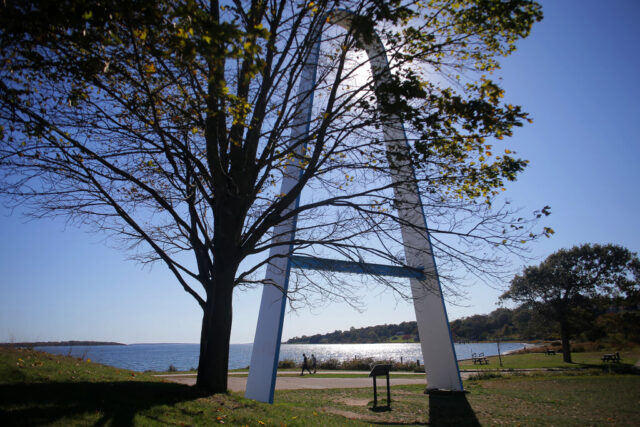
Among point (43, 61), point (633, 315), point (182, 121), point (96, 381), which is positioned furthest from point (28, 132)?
point (633, 315)

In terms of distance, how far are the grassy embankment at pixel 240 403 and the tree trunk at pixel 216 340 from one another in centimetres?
30

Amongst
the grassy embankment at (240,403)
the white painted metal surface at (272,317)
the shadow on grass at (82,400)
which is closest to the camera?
the shadow on grass at (82,400)

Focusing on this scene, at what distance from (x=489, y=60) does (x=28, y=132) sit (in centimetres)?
701

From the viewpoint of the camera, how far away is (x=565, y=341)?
24047mm

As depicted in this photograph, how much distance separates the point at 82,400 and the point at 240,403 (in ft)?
6.95

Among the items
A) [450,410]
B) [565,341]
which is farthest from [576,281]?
[450,410]

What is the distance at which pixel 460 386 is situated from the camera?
10.4 m

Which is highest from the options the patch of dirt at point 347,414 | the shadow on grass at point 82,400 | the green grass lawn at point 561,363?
the shadow on grass at point 82,400

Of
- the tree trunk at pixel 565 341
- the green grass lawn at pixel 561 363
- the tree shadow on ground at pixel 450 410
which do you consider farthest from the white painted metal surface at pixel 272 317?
the tree trunk at pixel 565 341

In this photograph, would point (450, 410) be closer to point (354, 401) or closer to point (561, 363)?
point (354, 401)

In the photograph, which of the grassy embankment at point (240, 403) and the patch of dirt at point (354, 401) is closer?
the grassy embankment at point (240, 403)

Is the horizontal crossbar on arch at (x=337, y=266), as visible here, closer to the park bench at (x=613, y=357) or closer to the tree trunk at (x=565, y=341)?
the park bench at (x=613, y=357)

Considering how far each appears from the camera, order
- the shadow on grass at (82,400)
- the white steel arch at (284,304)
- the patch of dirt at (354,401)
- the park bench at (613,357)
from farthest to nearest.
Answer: the park bench at (613,357)
the patch of dirt at (354,401)
the white steel arch at (284,304)
the shadow on grass at (82,400)

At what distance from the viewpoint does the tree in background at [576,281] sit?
26812 mm
